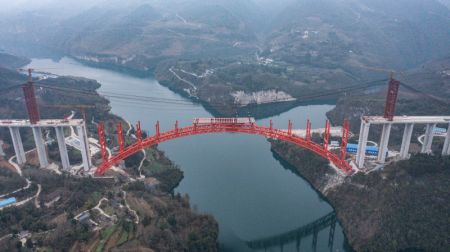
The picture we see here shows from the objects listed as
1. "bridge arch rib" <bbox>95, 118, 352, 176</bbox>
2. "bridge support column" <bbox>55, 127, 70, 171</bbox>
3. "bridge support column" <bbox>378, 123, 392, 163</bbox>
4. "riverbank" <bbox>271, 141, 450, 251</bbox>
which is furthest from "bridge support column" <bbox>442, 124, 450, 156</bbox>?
"bridge support column" <bbox>55, 127, 70, 171</bbox>

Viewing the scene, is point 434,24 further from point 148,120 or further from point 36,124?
point 36,124

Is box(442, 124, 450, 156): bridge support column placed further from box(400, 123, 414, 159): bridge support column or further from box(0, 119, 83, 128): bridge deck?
box(0, 119, 83, 128): bridge deck

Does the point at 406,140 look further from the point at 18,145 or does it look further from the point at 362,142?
the point at 18,145

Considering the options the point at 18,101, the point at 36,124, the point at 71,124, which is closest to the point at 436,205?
the point at 71,124

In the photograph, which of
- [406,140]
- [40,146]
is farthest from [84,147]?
[406,140]

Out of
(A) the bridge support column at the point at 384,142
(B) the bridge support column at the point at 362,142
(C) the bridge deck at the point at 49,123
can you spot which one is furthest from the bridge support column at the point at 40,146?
(A) the bridge support column at the point at 384,142

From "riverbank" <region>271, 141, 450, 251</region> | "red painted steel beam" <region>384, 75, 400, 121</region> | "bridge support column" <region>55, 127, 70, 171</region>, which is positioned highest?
"red painted steel beam" <region>384, 75, 400, 121</region>

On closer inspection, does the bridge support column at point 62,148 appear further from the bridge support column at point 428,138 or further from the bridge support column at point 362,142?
the bridge support column at point 428,138
